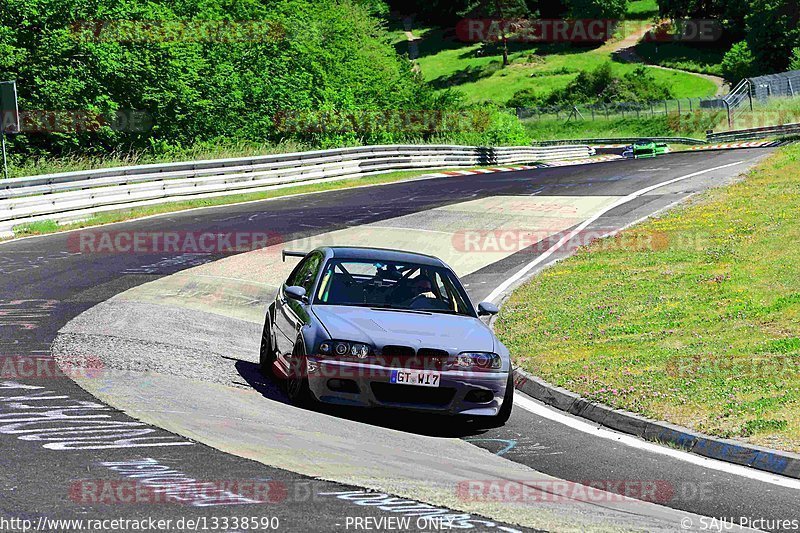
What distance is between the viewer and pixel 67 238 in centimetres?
2155

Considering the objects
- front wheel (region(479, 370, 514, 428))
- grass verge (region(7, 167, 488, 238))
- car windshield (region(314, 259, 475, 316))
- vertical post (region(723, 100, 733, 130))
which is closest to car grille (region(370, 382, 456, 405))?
front wheel (region(479, 370, 514, 428))

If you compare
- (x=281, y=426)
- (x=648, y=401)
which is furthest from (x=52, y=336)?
(x=648, y=401)

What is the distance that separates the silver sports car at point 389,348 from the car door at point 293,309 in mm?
21

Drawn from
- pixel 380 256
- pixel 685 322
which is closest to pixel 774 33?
pixel 685 322

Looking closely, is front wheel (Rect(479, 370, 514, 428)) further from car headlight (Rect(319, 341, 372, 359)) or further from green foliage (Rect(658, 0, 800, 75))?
Result: green foliage (Rect(658, 0, 800, 75))

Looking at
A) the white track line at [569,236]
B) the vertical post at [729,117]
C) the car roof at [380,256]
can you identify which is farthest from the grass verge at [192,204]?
the vertical post at [729,117]

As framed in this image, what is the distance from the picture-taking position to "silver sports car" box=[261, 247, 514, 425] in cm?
921

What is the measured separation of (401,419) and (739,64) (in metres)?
111

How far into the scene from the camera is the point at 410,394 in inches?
363

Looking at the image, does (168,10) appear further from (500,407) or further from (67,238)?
(500,407)

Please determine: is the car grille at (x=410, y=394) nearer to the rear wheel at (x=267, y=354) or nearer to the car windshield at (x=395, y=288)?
the car windshield at (x=395, y=288)

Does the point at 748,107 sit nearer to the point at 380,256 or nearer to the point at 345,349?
the point at 380,256

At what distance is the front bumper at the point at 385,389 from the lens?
9172 mm

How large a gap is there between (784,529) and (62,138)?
34.4 metres
